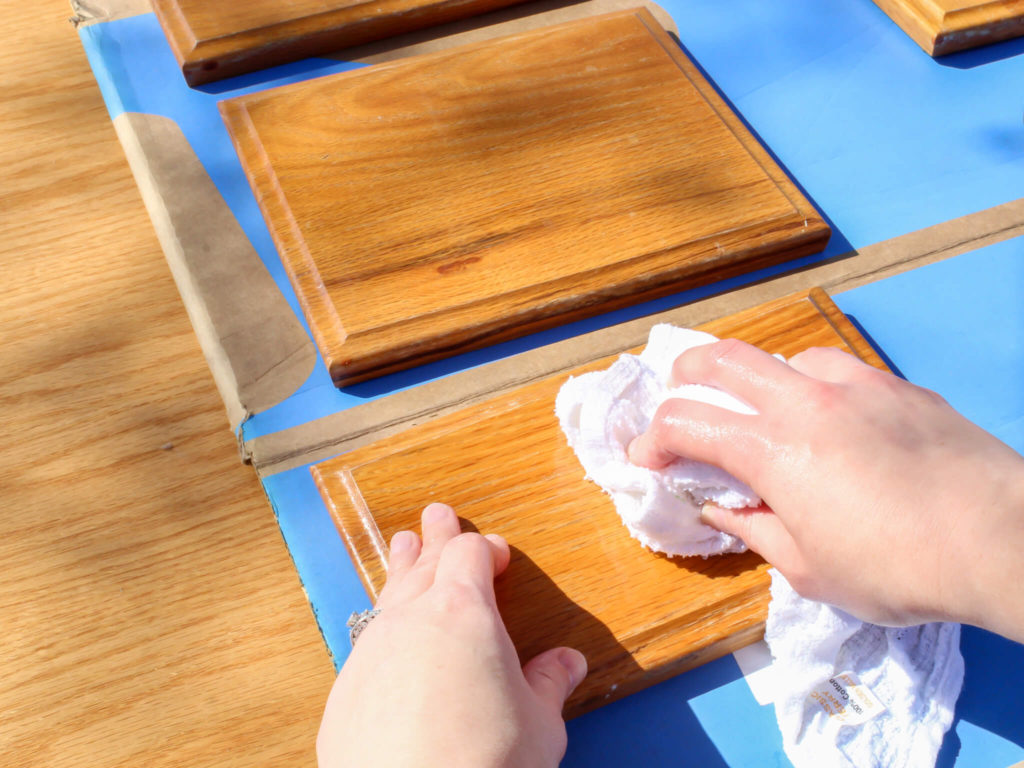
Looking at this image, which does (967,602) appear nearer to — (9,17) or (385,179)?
(385,179)

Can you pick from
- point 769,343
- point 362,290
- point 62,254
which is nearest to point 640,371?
point 769,343

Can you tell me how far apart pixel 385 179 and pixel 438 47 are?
266mm

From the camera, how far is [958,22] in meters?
0.93

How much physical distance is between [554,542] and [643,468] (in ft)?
0.29

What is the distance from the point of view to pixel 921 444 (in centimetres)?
50

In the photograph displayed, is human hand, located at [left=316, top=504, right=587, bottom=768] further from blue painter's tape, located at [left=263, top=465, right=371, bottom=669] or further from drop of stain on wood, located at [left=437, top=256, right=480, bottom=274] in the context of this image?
drop of stain on wood, located at [left=437, top=256, right=480, bottom=274]

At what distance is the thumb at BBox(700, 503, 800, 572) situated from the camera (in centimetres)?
53

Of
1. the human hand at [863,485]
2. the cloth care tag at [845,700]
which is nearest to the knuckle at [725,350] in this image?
the human hand at [863,485]

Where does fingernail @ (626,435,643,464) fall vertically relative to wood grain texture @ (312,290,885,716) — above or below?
above

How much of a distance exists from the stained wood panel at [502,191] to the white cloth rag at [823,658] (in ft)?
0.66

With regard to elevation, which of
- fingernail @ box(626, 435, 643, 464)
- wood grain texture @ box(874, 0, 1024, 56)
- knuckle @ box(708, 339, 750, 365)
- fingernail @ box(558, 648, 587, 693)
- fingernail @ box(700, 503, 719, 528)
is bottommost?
fingernail @ box(558, 648, 587, 693)

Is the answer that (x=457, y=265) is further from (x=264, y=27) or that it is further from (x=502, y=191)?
(x=264, y=27)

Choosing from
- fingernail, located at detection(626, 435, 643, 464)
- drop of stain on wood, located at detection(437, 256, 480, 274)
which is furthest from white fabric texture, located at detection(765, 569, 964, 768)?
drop of stain on wood, located at detection(437, 256, 480, 274)

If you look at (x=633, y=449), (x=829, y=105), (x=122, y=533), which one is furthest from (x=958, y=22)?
(x=122, y=533)
